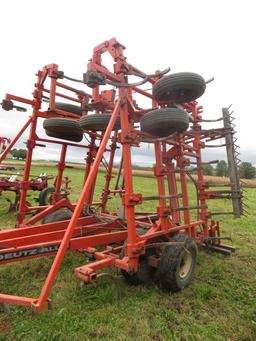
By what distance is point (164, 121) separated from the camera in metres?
3.69

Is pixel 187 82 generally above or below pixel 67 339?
above

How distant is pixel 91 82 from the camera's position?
11.2 feet

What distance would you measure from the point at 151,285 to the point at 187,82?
299 centimetres

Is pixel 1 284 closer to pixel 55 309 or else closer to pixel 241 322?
A: pixel 55 309

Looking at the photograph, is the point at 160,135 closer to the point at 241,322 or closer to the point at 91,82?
the point at 91,82

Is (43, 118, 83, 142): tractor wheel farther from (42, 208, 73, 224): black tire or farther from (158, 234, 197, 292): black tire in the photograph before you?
(158, 234, 197, 292): black tire

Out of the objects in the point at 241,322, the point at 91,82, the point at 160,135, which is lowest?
the point at 241,322

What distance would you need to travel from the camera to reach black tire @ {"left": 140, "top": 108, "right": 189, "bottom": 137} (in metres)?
3.70

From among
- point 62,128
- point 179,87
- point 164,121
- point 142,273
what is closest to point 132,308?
point 142,273

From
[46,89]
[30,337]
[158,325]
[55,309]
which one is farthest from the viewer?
[46,89]

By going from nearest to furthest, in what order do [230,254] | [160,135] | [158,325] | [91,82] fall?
[158,325] < [91,82] < [160,135] < [230,254]

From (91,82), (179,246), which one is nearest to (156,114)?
(91,82)

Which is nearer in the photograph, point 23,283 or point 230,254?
point 23,283

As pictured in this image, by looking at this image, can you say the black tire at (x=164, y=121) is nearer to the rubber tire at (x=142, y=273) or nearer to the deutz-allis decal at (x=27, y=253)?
the rubber tire at (x=142, y=273)
